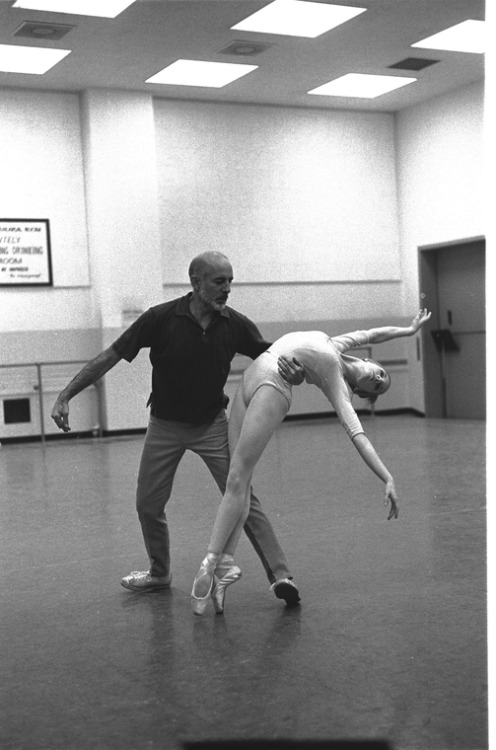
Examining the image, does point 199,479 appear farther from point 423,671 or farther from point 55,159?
point 55,159

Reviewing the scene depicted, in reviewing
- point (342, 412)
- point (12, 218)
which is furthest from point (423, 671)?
point (12, 218)

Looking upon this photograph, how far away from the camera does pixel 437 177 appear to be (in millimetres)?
14727

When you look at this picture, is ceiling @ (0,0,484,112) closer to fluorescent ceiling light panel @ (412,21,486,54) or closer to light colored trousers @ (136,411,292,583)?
fluorescent ceiling light panel @ (412,21,486,54)

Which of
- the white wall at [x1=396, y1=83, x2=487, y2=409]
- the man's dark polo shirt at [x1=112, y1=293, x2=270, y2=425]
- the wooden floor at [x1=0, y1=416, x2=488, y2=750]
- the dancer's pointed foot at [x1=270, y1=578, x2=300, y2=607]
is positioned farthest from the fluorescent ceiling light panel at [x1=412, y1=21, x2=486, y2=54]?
the dancer's pointed foot at [x1=270, y1=578, x2=300, y2=607]

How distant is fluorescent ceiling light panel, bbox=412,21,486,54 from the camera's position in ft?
37.8

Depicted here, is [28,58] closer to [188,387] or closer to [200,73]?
[200,73]

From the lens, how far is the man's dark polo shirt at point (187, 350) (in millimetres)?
4434

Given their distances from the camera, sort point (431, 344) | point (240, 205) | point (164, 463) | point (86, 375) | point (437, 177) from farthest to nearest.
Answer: point (431, 344)
point (437, 177)
point (240, 205)
point (164, 463)
point (86, 375)

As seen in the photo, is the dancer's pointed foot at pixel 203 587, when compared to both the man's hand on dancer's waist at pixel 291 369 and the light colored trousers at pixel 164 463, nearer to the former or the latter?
the light colored trousers at pixel 164 463

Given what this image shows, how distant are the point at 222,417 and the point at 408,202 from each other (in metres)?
11.5

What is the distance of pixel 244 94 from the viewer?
14.1 meters

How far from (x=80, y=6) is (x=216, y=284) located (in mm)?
6806

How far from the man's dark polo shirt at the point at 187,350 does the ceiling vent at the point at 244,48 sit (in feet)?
25.6

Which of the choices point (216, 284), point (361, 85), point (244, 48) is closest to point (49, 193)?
point (244, 48)
